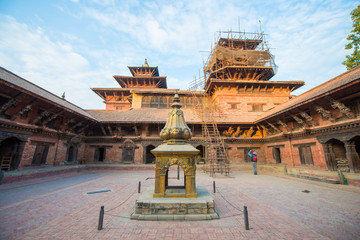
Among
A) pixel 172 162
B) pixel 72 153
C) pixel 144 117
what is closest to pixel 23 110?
pixel 72 153

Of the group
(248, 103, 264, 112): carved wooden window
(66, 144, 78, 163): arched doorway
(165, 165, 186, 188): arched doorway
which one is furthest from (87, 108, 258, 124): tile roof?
(165, 165, 186, 188): arched doorway

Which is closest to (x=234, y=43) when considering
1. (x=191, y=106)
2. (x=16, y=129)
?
(x=191, y=106)

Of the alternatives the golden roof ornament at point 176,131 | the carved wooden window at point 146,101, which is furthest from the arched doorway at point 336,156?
the carved wooden window at point 146,101

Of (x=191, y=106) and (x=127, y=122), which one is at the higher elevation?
(x=191, y=106)

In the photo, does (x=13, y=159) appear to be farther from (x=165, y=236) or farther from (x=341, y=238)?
(x=341, y=238)

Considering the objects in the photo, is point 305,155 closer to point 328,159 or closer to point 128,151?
point 328,159

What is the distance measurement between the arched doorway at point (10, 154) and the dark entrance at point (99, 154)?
269 inches

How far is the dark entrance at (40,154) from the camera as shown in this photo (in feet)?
35.3

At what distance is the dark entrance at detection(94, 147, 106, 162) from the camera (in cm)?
1614

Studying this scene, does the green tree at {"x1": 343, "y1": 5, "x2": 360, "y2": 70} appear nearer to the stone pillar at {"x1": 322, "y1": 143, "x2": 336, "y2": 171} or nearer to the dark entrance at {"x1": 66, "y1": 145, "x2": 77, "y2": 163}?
the stone pillar at {"x1": 322, "y1": 143, "x2": 336, "y2": 171}

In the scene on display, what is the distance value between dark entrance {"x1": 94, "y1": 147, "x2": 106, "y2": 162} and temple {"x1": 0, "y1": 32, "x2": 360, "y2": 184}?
0.11 metres

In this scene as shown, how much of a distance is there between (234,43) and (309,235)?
96.5ft

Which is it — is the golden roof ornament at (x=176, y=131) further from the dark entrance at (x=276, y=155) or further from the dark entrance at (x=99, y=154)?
the dark entrance at (x=276, y=155)

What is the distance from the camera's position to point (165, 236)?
11.3ft
